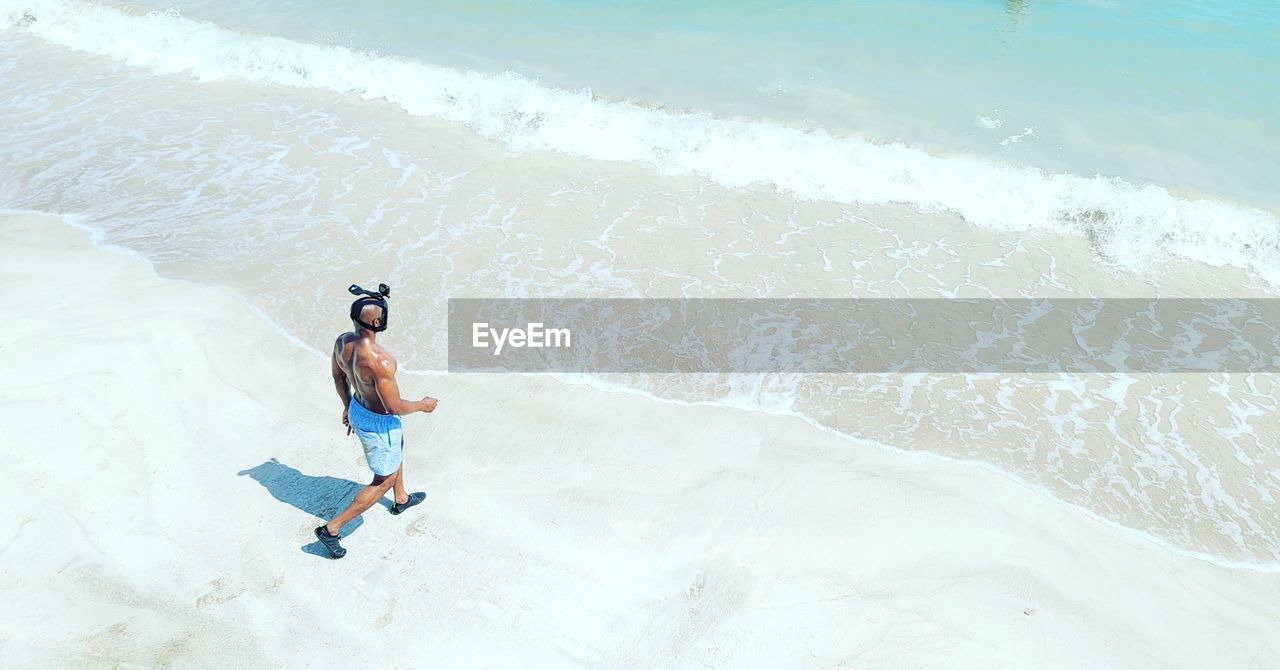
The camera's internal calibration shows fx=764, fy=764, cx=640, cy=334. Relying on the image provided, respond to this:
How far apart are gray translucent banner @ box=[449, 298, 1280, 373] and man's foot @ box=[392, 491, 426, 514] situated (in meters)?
1.84

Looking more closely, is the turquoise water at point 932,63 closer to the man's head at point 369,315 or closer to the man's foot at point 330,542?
the man's head at point 369,315

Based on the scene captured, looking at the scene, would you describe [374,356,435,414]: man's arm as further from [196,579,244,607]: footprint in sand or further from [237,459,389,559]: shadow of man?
[196,579,244,607]: footprint in sand

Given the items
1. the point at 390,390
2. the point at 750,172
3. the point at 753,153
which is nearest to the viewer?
the point at 390,390

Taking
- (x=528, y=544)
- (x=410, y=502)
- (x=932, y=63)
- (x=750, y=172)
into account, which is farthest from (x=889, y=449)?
(x=932, y=63)

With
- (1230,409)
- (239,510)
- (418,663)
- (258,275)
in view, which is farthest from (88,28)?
(1230,409)

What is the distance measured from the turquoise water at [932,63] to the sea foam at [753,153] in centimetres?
91

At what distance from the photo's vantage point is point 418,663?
446 cm

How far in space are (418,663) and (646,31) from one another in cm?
1470

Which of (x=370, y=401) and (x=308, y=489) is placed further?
(x=308, y=489)

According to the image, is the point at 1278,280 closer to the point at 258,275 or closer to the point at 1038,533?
the point at 1038,533

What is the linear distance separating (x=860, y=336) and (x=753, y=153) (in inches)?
179

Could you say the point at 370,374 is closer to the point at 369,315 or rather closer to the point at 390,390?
the point at 390,390

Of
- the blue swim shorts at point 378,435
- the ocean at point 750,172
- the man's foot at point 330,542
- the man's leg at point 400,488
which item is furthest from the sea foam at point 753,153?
the man's foot at point 330,542

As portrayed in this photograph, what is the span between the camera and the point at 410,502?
5430mm
